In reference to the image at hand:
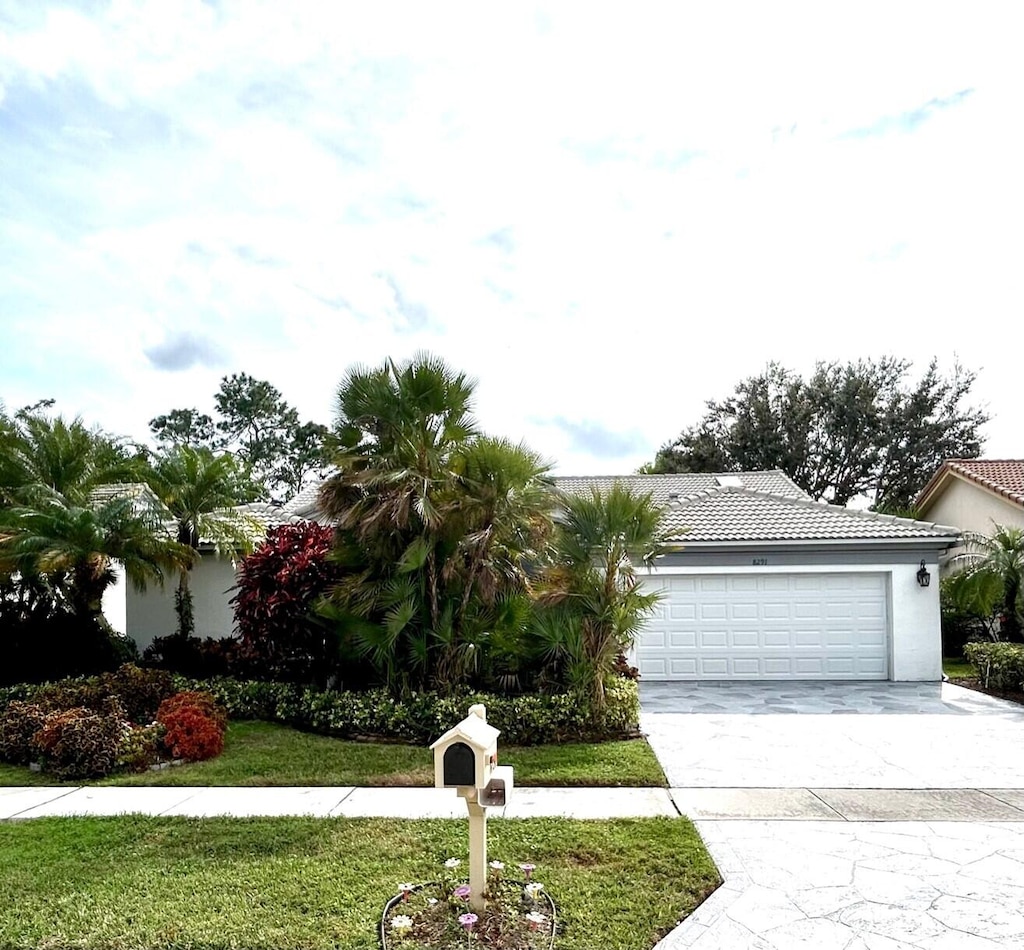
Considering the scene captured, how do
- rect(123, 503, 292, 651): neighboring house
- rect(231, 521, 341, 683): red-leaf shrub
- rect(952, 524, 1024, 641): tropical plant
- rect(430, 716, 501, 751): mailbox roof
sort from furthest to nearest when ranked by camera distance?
1. rect(123, 503, 292, 651): neighboring house
2. rect(952, 524, 1024, 641): tropical plant
3. rect(231, 521, 341, 683): red-leaf shrub
4. rect(430, 716, 501, 751): mailbox roof

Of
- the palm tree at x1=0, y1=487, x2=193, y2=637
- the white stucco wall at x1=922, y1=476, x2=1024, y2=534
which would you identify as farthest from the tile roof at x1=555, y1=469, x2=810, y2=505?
the palm tree at x1=0, y1=487, x2=193, y2=637

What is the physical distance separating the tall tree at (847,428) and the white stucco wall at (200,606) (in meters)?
24.6

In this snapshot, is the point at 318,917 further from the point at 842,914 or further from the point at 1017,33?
the point at 1017,33

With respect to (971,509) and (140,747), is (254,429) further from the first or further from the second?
(140,747)

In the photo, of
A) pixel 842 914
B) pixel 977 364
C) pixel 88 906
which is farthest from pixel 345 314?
pixel 977 364

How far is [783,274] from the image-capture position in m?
11.7

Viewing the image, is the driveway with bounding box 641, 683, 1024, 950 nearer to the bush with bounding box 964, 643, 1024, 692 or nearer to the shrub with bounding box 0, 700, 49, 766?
the bush with bounding box 964, 643, 1024, 692

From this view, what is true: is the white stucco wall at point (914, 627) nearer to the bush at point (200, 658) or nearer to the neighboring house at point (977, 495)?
the neighboring house at point (977, 495)

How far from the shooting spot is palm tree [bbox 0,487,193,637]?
36.6 feet

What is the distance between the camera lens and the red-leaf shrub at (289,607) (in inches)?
423

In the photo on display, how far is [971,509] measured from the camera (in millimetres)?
21547

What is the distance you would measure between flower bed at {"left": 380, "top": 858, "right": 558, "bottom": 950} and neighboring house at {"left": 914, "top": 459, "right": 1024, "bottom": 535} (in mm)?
17580

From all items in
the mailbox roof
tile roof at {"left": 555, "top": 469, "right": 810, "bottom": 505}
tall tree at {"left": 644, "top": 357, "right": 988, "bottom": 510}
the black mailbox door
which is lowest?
the black mailbox door

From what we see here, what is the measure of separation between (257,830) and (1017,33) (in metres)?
9.50
